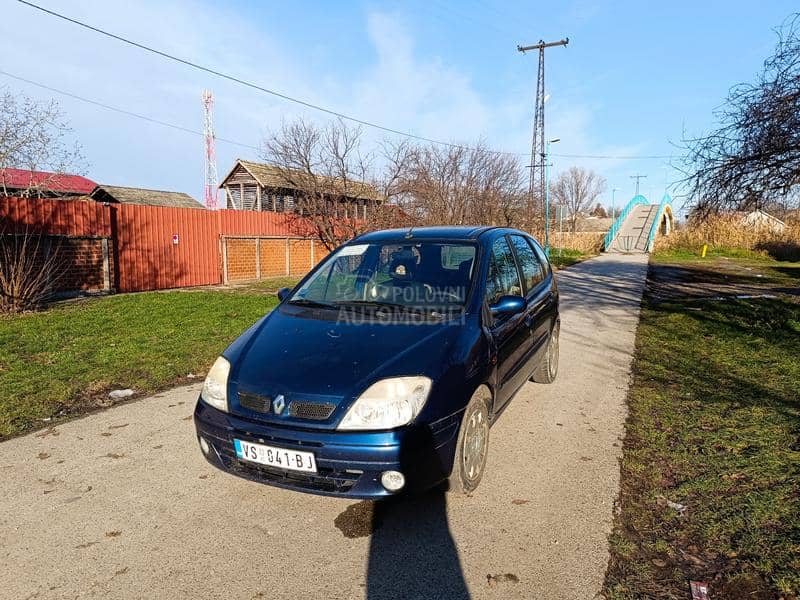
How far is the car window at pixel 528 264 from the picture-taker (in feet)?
15.4

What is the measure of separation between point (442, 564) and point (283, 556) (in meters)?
0.81

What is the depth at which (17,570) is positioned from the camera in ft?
7.90

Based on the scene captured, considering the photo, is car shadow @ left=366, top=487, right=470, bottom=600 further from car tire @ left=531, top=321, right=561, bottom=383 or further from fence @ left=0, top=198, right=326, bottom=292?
fence @ left=0, top=198, right=326, bottom=292

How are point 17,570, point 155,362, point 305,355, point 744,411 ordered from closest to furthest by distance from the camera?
point 17,570, point 305,355, point 744,411, point 155,362

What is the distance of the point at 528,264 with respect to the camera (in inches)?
194

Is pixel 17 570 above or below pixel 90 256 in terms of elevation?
below

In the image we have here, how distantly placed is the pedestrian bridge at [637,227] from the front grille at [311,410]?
38115 millimetres

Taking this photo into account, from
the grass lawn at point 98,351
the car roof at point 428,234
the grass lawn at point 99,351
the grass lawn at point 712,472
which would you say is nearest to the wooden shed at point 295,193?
the grass lawn at point 99,351

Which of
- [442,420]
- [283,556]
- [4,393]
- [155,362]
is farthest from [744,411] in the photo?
[4,393]

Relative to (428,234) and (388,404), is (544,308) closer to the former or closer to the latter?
(428,234)

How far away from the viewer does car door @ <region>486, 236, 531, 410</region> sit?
353 centimetres

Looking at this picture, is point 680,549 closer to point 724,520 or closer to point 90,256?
point 724,520

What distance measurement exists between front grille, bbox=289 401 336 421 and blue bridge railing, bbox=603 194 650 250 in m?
39.1

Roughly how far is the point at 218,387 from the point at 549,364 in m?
3.63
